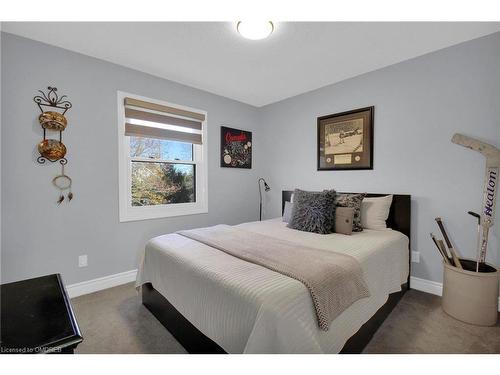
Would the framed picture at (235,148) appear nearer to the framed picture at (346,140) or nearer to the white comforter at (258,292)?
the framed picture at (346,140)

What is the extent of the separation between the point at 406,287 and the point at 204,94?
10.8 feet

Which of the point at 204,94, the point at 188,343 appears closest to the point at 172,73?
the point at 204,94

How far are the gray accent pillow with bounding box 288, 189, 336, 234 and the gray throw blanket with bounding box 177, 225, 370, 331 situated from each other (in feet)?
1.80

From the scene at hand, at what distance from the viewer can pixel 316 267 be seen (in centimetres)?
138

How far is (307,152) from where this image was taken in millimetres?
3377

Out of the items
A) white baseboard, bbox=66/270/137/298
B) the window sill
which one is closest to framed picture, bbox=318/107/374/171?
the window sill

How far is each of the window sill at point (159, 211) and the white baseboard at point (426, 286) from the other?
2.54 metres

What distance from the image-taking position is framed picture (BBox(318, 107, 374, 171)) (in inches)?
109

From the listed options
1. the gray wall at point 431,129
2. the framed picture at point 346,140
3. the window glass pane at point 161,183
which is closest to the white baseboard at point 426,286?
the gray wall at point 431,129

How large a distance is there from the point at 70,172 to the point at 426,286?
12.0 feet

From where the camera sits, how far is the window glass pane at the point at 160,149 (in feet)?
9.17

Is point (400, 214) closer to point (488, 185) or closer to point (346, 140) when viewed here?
point (488, 185)

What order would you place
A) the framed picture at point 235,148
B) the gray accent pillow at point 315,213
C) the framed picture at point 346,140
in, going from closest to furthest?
1. the gray accent pillow at point 315,213
2. the framed picture at point 346,140
3. the framed picture at point 235,148

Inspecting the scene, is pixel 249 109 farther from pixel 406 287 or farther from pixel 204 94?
pixel 406 287
